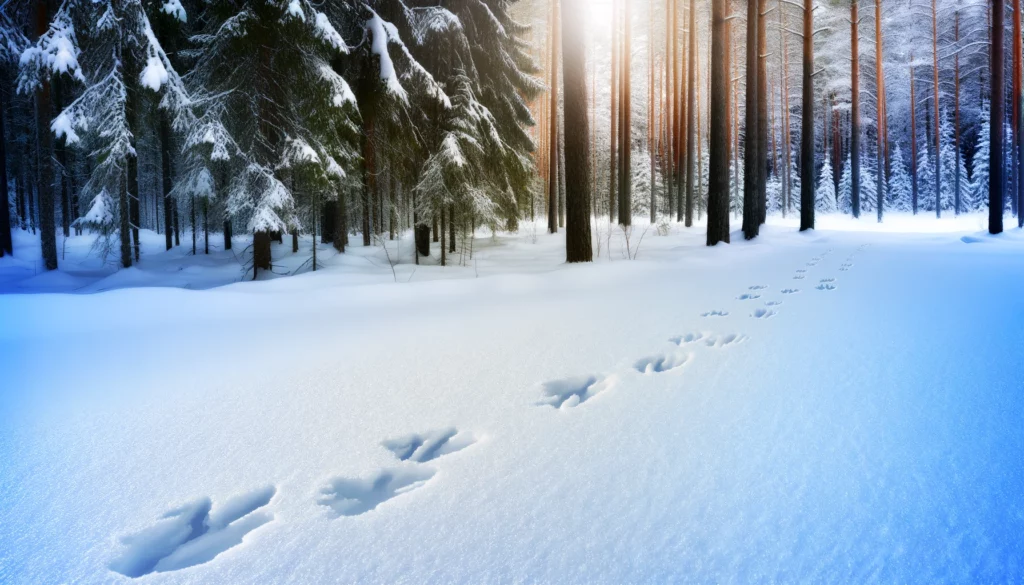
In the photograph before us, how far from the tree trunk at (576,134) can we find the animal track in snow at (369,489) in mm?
5592

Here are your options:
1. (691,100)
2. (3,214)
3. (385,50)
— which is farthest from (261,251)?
(691,100)

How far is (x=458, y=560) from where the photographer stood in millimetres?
967

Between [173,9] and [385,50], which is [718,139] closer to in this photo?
[385,50]

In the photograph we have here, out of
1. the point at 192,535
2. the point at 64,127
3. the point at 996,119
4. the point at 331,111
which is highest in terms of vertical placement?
the point at 996,119

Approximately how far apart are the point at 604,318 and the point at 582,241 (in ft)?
11.8

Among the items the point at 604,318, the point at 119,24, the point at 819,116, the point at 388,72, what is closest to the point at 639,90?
the point at 819,116

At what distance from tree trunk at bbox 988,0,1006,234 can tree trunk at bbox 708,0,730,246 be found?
18.8ft

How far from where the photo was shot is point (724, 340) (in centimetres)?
259

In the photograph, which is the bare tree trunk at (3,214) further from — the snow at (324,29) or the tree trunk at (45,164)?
the snow at (324,29)

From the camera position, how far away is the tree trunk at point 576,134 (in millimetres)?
6484

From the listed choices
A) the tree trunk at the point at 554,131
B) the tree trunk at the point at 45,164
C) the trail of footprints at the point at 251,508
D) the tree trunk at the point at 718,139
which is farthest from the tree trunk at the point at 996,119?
the tree trunk at the point at 45,164

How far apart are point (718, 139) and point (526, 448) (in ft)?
29.5

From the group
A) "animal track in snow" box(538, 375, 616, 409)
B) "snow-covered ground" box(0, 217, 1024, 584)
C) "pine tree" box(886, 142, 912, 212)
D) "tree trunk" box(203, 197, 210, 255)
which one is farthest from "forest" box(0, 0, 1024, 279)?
"pine tree" box(886, 142, 912, 212)

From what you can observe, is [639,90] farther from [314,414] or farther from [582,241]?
[314,414]
